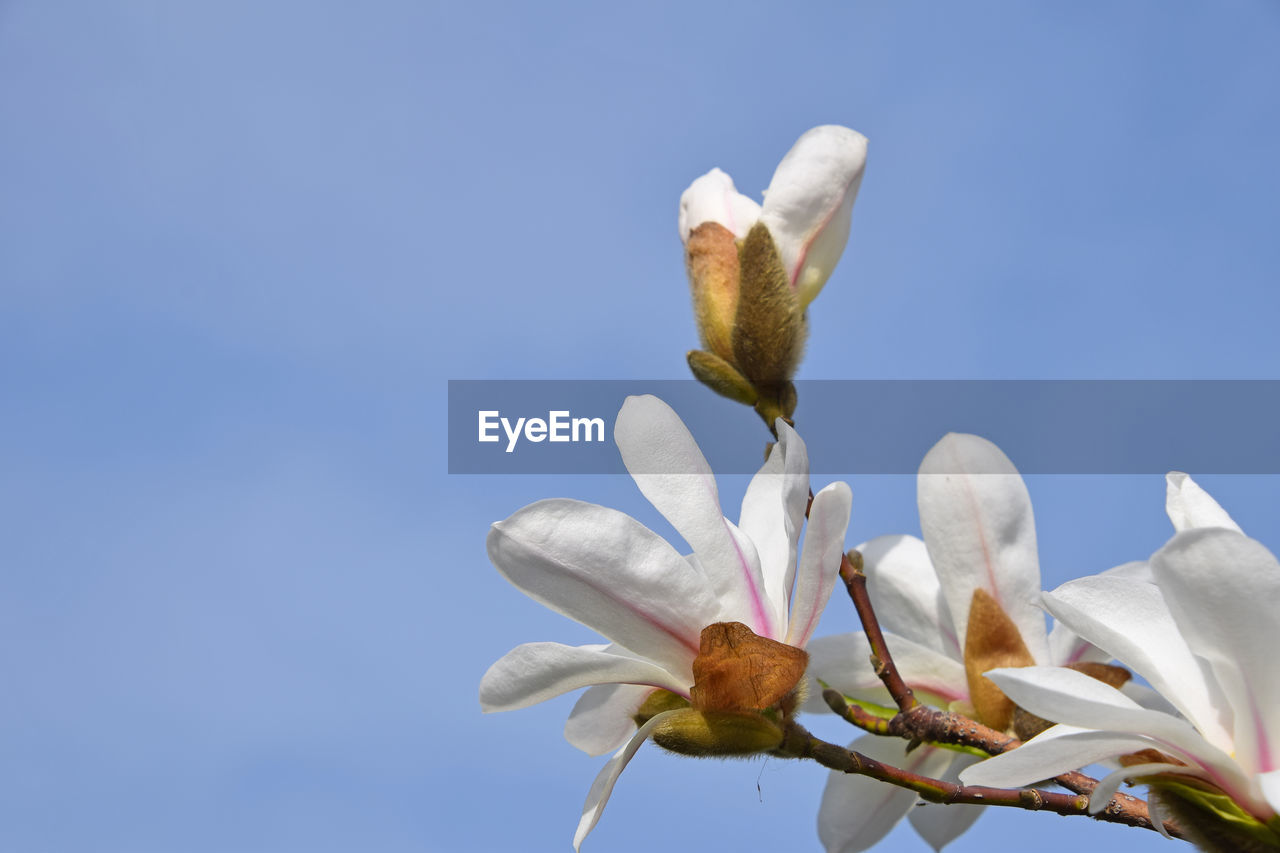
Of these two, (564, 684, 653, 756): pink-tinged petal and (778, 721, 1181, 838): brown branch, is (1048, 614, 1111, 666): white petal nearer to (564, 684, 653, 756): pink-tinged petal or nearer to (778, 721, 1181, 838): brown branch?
(778, 721, 1181, 838): brown branch

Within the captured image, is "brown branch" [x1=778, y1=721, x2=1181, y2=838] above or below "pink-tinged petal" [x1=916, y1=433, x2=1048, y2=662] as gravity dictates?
below

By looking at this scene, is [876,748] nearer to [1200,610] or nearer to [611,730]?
[611,730]

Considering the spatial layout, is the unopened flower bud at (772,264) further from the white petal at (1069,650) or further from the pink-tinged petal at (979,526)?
the white petal at (1069,650)

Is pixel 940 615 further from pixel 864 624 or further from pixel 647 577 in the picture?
pixel 647 577

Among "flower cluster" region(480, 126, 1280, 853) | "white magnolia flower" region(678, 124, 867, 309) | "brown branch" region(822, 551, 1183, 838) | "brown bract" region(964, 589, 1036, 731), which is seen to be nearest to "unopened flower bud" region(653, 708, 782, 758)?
"flower cluster" region(480, 126, 1280, 853)

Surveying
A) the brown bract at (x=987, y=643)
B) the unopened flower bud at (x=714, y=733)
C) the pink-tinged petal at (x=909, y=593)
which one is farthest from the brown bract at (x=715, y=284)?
the unopened flower bud at (x=714, y=733)

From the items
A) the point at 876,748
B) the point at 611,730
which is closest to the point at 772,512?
the point at 611,730

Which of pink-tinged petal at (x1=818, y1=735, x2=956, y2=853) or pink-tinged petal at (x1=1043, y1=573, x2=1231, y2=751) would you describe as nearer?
pink-tinged petal at (x1=1043, y1=573, x2=1231, y2=751)
